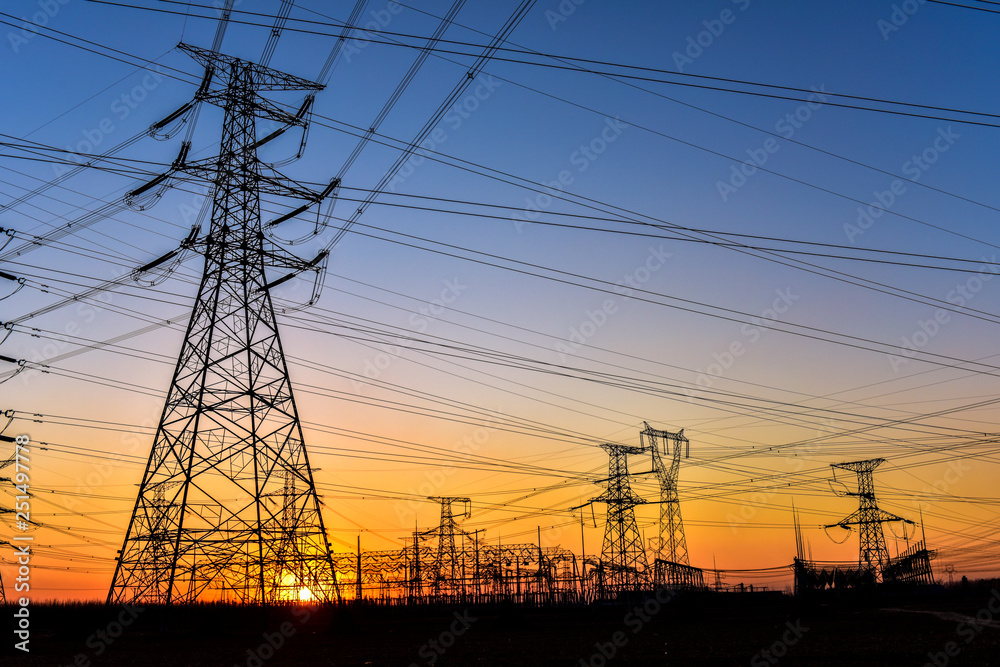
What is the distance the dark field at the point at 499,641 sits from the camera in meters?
21.4

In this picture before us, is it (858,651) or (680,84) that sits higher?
(680,84)

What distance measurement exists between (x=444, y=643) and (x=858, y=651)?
1408 cm

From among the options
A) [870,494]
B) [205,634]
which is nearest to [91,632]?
[205,634]

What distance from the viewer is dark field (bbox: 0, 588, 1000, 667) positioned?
21.4 metres

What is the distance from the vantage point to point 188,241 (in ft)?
92.6

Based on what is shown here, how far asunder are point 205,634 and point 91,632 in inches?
183

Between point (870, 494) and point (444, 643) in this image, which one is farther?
point (870, 494)

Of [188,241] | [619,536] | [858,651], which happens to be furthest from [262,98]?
[619,536]

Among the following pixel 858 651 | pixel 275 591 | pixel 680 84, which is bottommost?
pixel 858 651

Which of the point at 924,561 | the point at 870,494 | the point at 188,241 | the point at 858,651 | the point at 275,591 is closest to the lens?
the point at 858,651

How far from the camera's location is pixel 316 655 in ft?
77.8

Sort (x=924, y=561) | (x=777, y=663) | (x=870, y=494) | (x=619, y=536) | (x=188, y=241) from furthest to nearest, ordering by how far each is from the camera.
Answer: (x=924, y=561), (x=870, y=494), (x=619, y=536), (x=188, y=241), (x=777, y=663)

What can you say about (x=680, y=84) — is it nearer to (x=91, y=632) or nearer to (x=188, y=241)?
(x=188, y=241)

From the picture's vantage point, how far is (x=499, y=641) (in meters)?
29.7
